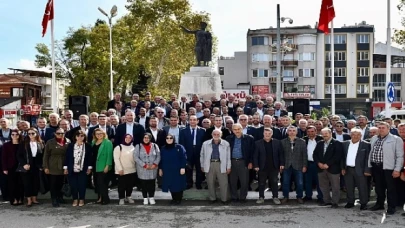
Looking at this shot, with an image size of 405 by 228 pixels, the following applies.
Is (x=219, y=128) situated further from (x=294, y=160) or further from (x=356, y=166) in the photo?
(x=356, y=166)

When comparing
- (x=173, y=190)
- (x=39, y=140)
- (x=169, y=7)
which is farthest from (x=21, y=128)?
(x=169, y=7)

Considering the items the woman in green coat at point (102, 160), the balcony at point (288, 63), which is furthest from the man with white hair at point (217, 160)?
the balcony at point (288, 63)

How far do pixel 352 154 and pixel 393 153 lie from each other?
0.79m

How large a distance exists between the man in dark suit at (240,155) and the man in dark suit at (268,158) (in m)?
0.15

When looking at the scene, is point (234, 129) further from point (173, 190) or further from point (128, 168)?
point (128, 168)

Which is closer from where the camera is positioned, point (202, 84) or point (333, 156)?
point (333, 156)

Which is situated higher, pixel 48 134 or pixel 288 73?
pixel 288 73

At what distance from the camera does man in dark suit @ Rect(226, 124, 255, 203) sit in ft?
29.8

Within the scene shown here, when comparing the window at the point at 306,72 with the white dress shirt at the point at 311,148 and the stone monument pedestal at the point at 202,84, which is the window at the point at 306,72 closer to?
the stone monument pedestal at the point at 202,84

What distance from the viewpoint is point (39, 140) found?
30.2ft

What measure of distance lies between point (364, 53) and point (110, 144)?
56.0 m

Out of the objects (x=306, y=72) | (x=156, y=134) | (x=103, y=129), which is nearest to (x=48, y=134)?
(x=103, y=129)

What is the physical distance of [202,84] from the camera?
18109 millimetres

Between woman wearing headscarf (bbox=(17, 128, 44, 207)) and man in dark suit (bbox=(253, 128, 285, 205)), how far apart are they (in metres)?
4.49
